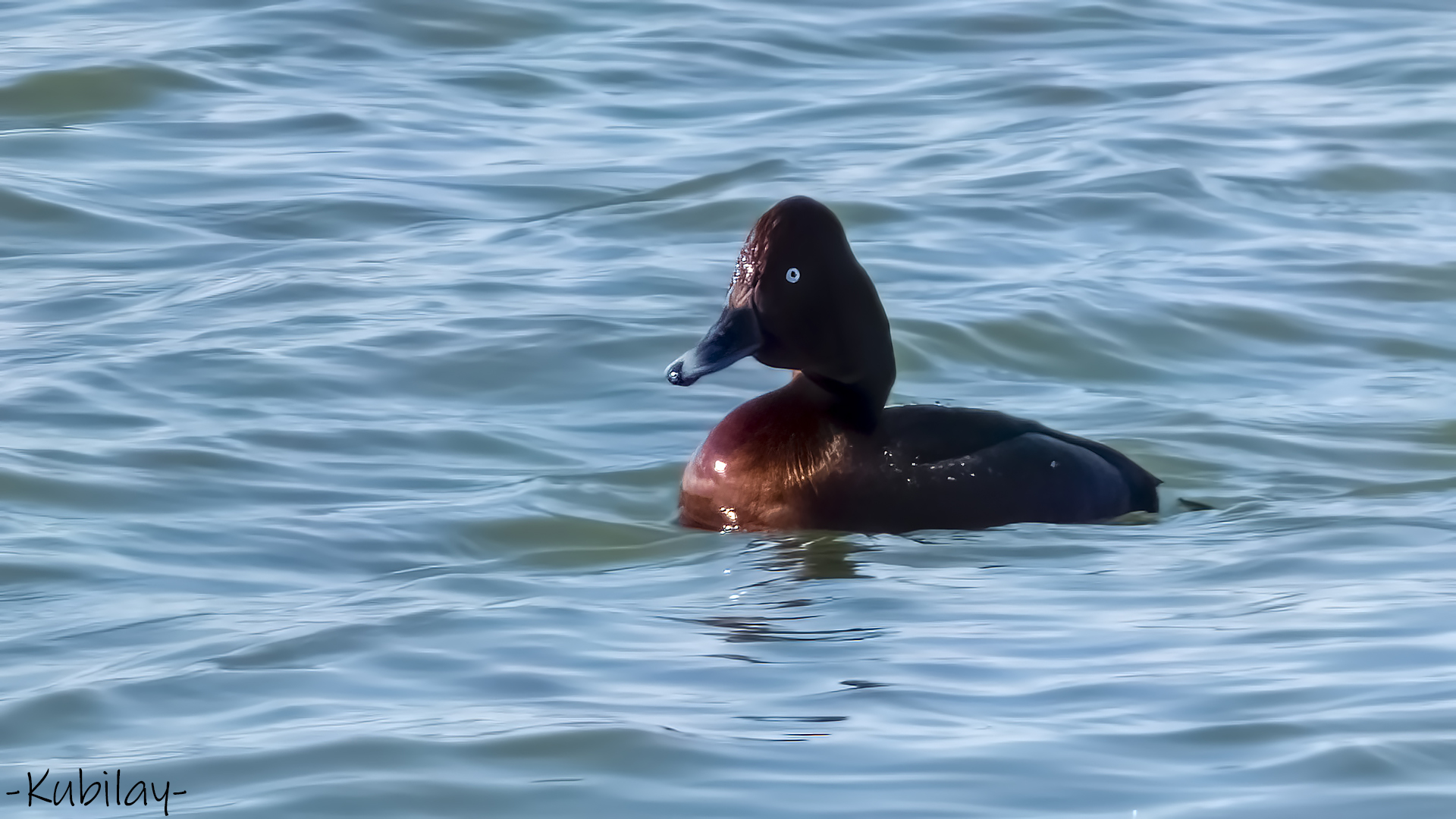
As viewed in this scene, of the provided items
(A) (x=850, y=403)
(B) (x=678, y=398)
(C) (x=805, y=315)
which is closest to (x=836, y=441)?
(A) (x=850, y=403)

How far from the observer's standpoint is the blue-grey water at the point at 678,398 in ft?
14.8

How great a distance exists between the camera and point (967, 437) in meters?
6.76

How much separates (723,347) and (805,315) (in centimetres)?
25

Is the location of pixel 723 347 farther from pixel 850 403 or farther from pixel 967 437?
pixel 967 437

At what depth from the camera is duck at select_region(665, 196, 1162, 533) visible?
664 cm

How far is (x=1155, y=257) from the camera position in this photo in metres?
11.0

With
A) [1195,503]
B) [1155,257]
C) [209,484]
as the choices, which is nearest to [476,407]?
[209,484]

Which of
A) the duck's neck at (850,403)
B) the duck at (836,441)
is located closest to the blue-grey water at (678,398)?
the duck at (836,441)

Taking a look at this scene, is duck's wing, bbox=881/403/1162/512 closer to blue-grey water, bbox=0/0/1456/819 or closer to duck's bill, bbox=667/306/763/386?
blue-grey water, bbox=0/0/1456/819

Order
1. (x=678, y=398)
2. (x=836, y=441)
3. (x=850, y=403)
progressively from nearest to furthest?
(x=836, y=441) → (x=850, y=403) → (x=678, y=398)

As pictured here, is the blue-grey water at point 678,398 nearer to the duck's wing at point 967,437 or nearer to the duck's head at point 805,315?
the duck's wing at point 967,437

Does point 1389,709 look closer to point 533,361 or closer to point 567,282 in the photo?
point 533,361

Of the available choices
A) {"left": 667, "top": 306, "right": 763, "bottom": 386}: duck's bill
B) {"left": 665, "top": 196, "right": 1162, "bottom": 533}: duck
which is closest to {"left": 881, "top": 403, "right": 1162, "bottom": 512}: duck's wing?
{"left": 665, "top": 196, "right": 1162, "bottom": 533}: duck

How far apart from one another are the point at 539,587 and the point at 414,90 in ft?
27.0
